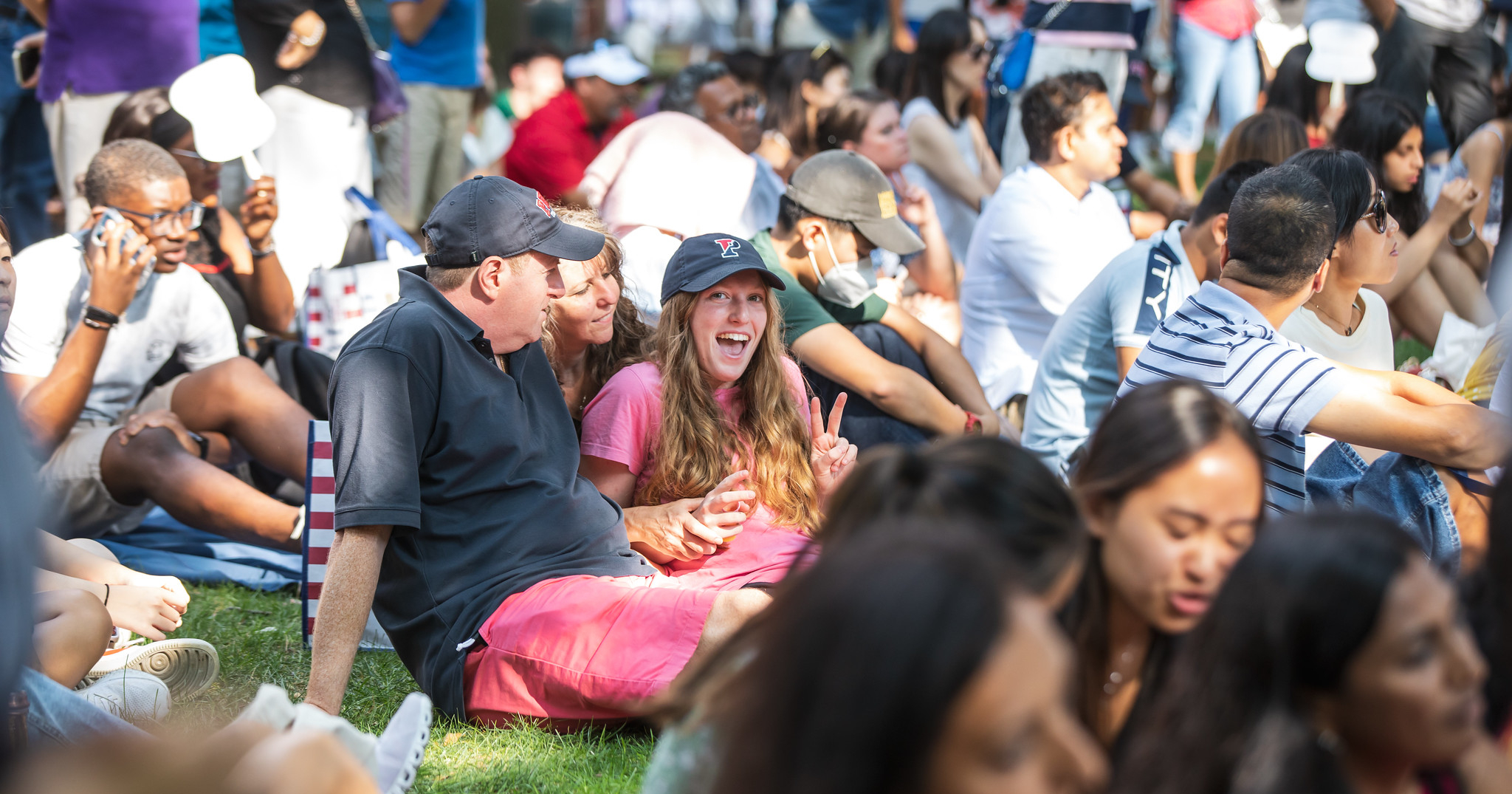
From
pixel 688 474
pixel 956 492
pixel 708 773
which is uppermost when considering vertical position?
pixel 956 492

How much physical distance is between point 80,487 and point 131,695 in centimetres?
141

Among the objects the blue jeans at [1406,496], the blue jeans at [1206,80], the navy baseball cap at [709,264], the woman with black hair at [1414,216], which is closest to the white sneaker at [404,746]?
the navy baseball cap at [709,264]

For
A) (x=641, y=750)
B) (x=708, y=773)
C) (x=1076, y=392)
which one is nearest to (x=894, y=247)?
(x=1076, y=392)

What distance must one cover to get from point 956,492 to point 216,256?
13.7 feet

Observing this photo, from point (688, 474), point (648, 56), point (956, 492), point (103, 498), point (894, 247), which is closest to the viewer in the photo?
point (956, 492)

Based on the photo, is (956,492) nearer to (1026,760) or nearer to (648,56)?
(1026,760)

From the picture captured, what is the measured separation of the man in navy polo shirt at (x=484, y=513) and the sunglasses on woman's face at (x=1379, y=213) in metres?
2.04

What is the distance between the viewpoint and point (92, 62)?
5.62m

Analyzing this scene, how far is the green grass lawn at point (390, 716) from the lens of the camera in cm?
278

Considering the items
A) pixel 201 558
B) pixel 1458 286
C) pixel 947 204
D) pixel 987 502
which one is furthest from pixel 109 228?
pixel 1458 286

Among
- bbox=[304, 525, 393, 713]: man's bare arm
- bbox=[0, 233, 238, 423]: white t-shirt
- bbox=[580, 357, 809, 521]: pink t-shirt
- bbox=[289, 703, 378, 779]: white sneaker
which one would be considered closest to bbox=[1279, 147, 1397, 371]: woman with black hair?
bbox=[580, 357, 809, 521]: pink t-shirt

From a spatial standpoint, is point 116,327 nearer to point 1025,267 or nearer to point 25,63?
point 25,63

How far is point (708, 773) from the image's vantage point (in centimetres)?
156

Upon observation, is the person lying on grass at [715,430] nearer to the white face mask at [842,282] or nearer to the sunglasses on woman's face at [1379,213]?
the white face mask at [842,282]
